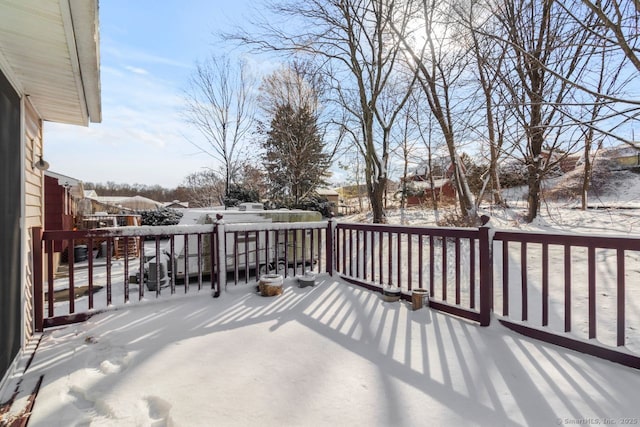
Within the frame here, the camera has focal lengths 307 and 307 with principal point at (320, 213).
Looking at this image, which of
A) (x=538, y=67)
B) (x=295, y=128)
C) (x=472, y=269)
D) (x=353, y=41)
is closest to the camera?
(x=472, y=269)

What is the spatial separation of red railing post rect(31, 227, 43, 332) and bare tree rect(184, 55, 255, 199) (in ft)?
33.6

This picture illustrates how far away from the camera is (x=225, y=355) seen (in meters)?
2.23

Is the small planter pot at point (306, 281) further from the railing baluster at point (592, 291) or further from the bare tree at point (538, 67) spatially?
the bare tree at point (538, 67)

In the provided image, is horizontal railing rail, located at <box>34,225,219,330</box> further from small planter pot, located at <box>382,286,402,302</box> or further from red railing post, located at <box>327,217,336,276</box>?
small planter pot, located at <box>382,286,402,302</box>

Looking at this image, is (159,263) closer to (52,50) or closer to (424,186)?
(52,50)

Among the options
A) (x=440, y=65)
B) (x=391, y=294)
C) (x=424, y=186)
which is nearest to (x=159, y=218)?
(x=440, y=65)

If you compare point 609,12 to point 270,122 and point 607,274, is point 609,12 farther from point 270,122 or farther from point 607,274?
point 270,122

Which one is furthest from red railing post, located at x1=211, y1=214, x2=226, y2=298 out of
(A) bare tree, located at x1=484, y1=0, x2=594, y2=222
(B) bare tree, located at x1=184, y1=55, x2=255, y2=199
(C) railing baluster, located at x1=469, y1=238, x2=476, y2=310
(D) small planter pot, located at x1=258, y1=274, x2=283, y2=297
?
(B) bare tree, located at x1=184, y1=55, x2=255, y2=199

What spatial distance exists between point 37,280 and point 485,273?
4018 mm

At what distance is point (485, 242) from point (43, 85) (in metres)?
4.03

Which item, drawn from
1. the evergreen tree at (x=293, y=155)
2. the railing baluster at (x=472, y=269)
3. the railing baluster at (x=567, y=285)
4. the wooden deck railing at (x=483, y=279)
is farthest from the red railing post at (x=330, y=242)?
the evergreen tree at (x=293, y=155)

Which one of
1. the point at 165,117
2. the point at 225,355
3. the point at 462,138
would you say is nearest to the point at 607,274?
the point at 462,138

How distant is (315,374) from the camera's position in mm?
1968

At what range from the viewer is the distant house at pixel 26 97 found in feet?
5.49
